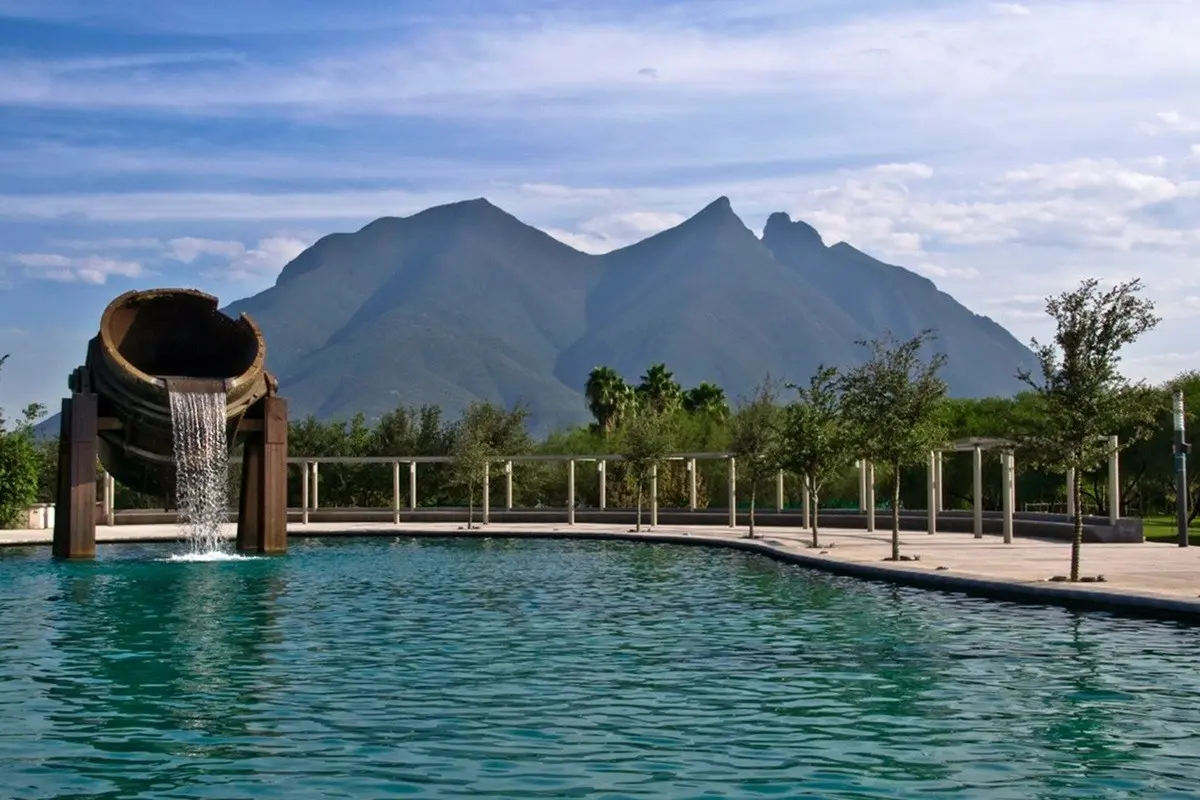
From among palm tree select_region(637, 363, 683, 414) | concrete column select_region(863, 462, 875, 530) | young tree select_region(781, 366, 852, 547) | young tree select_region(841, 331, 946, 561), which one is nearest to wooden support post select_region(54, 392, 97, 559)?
young tree select_region(781, 366, 852, 547)

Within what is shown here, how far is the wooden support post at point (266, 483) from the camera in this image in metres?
36.5

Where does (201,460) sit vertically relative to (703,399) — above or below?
below

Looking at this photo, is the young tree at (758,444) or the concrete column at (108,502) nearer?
the young tree at (758,444)

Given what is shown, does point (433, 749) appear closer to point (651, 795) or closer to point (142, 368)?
point (651, 795)

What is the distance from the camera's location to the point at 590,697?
13.9m

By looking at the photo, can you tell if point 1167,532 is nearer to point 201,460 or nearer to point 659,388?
point 201,460

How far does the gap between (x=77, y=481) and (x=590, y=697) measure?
24.1m

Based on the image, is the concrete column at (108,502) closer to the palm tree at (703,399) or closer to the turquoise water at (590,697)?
the turquoise water at (590,697)

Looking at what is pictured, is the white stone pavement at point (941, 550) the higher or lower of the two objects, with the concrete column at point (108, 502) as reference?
lower

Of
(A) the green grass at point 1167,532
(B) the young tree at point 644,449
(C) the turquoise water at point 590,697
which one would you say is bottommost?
(C) the turquoise water at point 590,697

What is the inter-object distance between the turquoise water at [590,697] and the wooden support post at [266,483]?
447 inches

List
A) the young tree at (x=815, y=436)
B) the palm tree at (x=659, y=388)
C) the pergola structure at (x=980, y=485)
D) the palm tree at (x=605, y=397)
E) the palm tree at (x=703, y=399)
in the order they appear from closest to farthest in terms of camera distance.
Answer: the pergola structure at (x=980, y=485), the young tree at (x=815, y=436), the palm tree at (x=605, y=397), the palm tree at (x=659, y=388), the palm tree at (x=703, y=399)

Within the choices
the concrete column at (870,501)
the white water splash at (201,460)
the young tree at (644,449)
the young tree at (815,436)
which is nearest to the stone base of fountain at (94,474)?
the white water splash at (201,460)

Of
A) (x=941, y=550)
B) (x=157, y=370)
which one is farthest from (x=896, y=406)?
(x=157, y=370)
